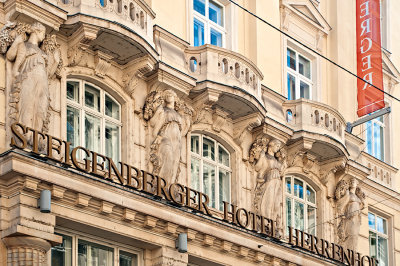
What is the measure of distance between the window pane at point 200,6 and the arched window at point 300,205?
5245 mm

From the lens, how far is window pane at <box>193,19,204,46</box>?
29.2 m

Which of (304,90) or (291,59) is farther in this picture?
(304,90)

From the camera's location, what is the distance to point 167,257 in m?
24.9

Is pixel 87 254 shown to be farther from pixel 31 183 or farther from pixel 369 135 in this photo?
pixel 369 135

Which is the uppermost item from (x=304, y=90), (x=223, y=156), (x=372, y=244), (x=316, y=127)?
(x=304, y=90)

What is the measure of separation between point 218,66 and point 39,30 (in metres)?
5.85

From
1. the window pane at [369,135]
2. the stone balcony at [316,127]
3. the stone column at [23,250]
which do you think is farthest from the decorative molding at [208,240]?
the window pane at [369,135]

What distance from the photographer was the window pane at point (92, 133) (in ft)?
82.5

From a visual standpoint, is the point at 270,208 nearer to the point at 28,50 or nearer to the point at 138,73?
the point at 138,73

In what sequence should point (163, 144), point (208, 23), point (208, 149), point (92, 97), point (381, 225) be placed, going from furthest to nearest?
1. point (381, 225)
2. point (208, 23)
3. point (208, 149)
4. point (163, 144)
5. point (92, 97)

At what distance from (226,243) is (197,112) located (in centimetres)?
356

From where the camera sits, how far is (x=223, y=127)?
28.8 meters

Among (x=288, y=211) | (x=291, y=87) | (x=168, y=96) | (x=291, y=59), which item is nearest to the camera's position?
(x=168, y=96)

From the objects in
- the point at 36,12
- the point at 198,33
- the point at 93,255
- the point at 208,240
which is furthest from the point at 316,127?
the point at 36,12
